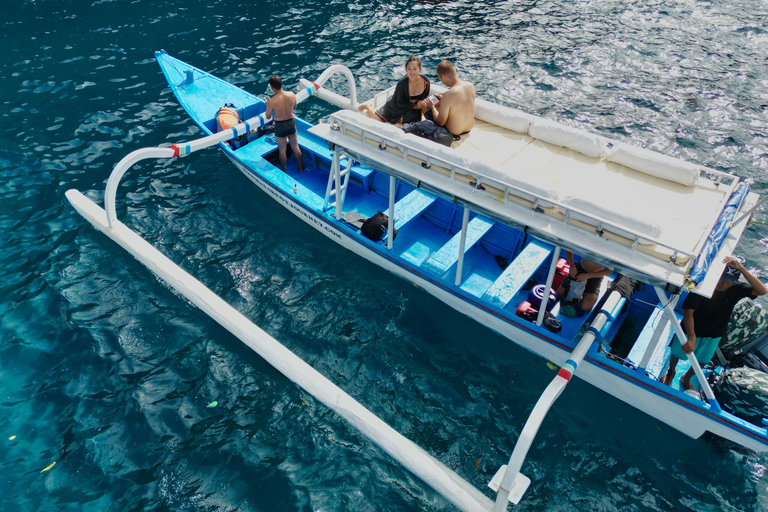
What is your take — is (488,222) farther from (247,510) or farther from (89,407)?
(89,407)

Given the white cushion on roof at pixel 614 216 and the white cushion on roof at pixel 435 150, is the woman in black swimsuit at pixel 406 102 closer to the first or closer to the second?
the white cushion on roof at pixel 435 150

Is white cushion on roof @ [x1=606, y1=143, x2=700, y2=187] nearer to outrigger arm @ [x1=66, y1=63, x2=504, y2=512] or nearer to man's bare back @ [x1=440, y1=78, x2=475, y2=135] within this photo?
man's bare back @ [x1=440, y1=78, x2=475, y2=135]

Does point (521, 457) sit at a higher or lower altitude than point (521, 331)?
higher

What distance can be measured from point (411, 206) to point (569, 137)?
13.7 ft

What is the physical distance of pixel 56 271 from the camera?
12594 mm

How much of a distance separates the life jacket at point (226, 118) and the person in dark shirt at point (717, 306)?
1262 cm

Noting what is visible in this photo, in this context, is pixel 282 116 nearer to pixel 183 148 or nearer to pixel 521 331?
pixel 183 148

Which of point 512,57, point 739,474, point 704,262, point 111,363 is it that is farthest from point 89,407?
point 512,57

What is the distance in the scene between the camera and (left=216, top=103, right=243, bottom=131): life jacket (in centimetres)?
1482

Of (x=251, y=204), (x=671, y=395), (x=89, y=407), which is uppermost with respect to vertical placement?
(x=671, y=395)

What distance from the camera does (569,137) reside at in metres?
10.4

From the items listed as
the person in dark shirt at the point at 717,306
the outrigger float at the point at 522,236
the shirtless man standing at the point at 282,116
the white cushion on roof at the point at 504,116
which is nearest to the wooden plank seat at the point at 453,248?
the outrigger float at the point at 522,236

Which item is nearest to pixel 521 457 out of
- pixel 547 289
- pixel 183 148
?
pixel 547 289

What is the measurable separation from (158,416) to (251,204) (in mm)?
6643
